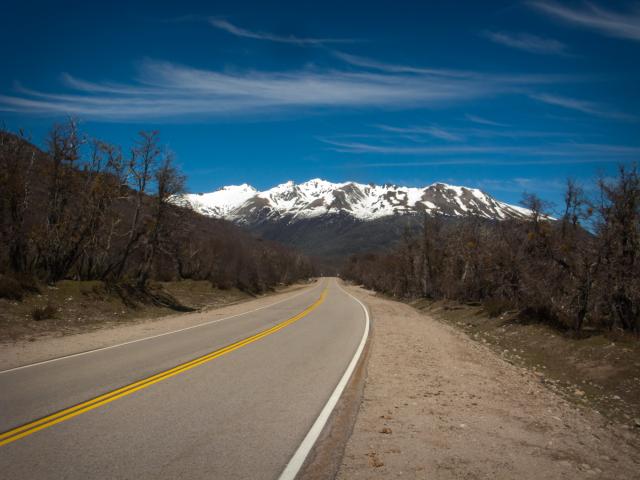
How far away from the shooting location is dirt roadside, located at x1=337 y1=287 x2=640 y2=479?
17.6ft

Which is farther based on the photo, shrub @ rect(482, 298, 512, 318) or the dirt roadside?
shrub @ rect(482, 298, 512, 318)

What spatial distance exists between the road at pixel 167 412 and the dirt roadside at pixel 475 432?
2.80ft

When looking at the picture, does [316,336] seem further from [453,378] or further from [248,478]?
[248,478]

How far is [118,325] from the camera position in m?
19.4

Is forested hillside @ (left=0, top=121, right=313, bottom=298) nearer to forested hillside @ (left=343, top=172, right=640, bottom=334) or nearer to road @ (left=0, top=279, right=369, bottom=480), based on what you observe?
road @ (left=0, top=279, right=369, bottom=480)

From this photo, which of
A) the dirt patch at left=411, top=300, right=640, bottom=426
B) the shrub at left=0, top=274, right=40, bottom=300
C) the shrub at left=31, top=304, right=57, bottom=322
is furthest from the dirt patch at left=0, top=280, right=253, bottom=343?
the dirt patch at left=411, top=300, right=640, bottom=426

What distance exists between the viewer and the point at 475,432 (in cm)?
664

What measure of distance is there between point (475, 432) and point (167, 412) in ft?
15.1

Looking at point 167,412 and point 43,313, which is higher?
point 167,412

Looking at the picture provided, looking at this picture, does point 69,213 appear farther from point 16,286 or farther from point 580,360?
point 580,360

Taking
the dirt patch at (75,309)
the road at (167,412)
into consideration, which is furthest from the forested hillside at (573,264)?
the dirt patch at (75,309)

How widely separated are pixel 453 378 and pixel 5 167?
69.8ft

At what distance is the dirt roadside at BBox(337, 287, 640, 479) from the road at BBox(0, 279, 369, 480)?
852mm

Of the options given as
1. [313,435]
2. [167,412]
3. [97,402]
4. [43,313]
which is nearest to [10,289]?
[43,313]
